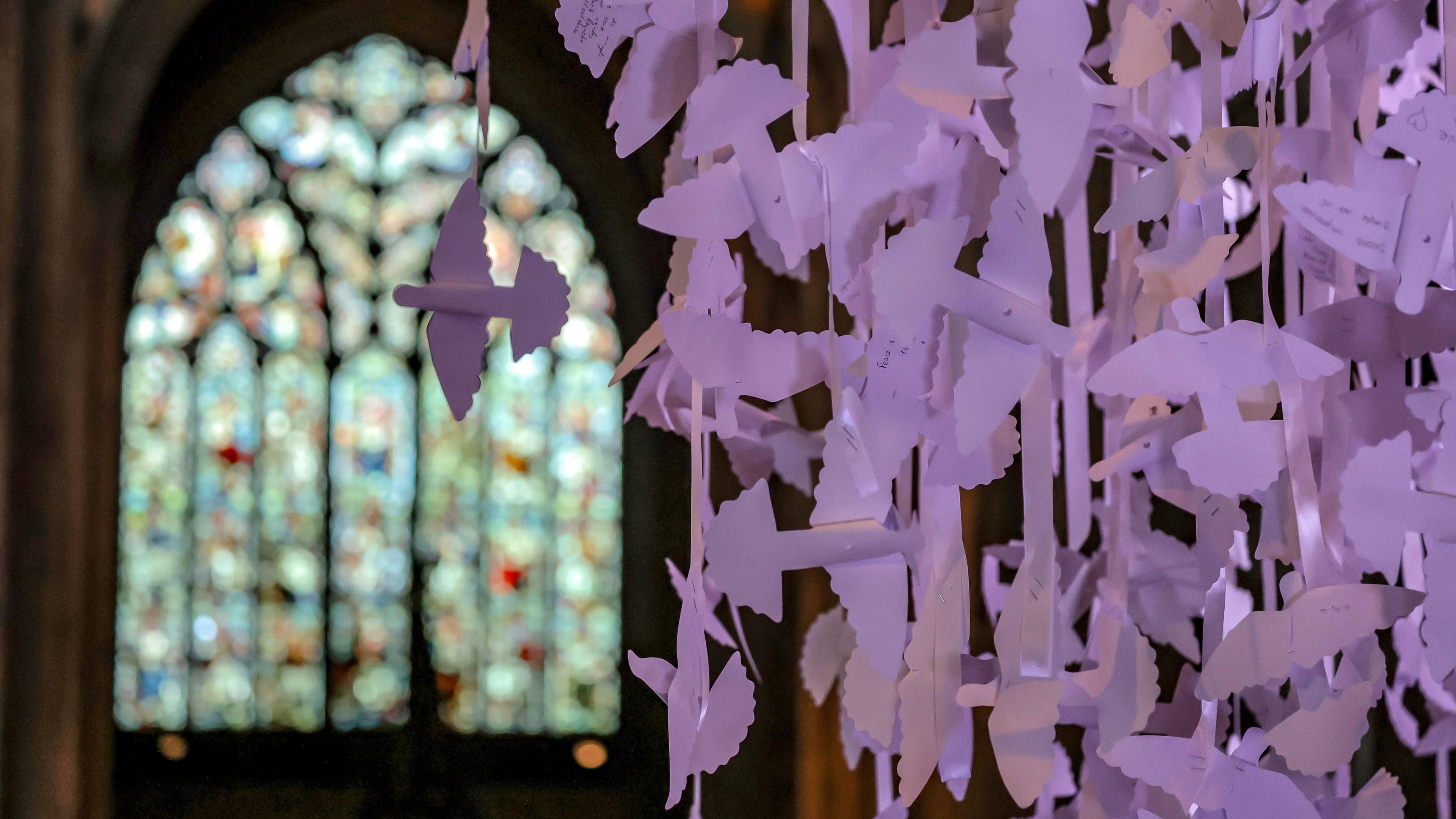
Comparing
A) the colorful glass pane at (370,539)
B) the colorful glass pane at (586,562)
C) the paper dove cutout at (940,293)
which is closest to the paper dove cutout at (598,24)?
the paper dove cutout at (940,293)

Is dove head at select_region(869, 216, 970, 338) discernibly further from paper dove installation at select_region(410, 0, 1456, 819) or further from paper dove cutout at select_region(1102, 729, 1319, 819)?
paper dove cutout at select_region(1102, 729, 1319, 819)

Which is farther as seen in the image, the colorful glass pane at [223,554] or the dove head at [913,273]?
the colorful glass pane at [223,554]

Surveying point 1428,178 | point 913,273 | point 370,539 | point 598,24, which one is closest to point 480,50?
point 598,24

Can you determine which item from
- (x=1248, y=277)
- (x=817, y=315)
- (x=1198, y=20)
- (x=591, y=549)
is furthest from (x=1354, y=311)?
(x=591, y=549)

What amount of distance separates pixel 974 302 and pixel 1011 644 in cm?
9

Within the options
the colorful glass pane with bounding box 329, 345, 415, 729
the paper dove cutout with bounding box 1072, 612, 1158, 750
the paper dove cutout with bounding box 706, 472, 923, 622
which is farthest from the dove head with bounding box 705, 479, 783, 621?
the colorful glass pane with bounding box 329, 345, 415, 729

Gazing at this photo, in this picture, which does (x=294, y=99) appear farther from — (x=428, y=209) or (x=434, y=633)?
(x=434, y=633)

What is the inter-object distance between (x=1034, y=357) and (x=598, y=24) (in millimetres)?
148

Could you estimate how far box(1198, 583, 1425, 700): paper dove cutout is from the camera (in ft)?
0.91

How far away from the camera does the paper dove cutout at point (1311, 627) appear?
28cm

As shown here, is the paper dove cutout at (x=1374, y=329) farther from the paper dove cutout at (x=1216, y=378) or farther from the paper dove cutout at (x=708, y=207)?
the paper dove cutout at (x=708, y=207)

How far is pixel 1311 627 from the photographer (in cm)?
28

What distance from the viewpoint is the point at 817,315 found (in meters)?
2.03

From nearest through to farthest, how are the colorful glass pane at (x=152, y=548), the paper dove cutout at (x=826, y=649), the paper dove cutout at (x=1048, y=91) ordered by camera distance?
1. the paper dove cutout at (x=1048, y=91)
2. the paper dove cutout at (x=826, y=649)
3. the colorful glass pane at (x=152, y=548)
